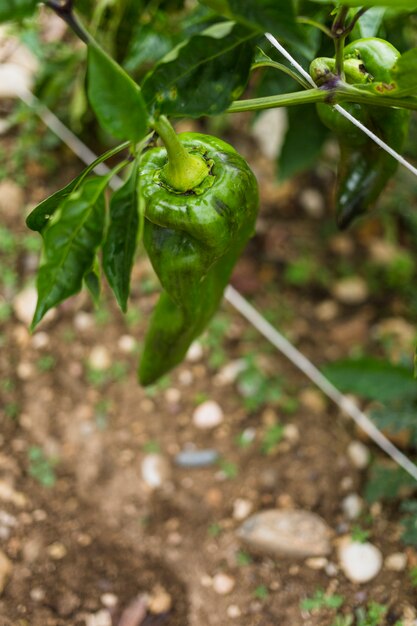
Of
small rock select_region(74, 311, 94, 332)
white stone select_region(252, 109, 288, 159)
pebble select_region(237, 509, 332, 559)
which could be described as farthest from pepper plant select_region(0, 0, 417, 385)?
white stone select_region(252, 109, 288, 159)

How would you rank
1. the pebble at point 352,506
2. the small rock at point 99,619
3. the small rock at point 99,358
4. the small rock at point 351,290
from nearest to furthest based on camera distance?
the small rock at point 99,619 → the pebble at point 352,506 → the small rock at point 99,358 → the small rock at point 351,290

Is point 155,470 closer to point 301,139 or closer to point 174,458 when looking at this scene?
point 174,458

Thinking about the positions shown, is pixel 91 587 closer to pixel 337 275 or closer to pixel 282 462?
pixel 282 462

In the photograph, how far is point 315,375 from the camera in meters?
1.47

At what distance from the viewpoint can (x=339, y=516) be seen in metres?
1.29

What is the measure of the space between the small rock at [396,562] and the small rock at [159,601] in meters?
0.36

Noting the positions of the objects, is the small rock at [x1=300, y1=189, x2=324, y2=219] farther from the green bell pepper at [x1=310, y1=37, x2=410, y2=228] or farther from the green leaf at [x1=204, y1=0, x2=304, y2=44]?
the green leaf at [x1=204, y1=0, x2=304, y2=44]

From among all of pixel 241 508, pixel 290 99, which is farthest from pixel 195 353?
pixel 290 99

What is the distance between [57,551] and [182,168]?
768 mm

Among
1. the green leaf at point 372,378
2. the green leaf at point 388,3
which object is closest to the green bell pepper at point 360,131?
the green leaf at point 388,3

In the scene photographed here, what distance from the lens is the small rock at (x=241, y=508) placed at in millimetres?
1311

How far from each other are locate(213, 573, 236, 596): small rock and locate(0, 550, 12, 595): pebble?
34 centimetres

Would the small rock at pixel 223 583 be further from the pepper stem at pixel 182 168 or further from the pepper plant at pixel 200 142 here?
the pepper stem at pixel 182 168

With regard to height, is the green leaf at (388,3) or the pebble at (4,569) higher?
the green leaf at (388,3)
